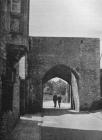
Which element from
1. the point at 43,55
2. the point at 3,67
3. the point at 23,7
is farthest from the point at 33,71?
the point at 3,67

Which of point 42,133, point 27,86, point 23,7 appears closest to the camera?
point 42,133

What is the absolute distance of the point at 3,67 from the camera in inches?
368

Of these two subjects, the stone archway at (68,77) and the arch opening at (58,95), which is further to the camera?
the arch opening at (58,95)

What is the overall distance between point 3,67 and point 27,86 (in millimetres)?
12739

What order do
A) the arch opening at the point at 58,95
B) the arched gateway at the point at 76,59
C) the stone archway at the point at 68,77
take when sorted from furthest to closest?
1. the arch opening at the point at 58,95
2. the stone archway at the point at 68,77
3. the arched gateway at the point at 76,59

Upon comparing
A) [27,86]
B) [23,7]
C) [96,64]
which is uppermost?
[23,7]

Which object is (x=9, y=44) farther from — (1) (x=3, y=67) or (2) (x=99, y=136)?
(2) (x=99, y=136)

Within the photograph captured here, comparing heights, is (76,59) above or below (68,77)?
above

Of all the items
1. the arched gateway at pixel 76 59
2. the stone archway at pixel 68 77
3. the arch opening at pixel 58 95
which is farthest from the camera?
the arch opening at pixel 58 95

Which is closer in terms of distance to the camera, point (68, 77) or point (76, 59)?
point (76, 59)

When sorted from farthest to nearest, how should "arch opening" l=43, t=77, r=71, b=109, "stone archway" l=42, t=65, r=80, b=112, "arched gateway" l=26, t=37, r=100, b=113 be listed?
"arch opening" l=43, t=77, r=71, b=109 → "stone archway" l=42, t=65, r=80, b=112 → "arched gateway" l=26, t=37, r=100, b=113

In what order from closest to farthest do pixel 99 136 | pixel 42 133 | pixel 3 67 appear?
pixel 3 67 < pixel 99 136 < pixel 42 133

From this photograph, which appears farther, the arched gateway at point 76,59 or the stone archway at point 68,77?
the stone archway at point 68,77

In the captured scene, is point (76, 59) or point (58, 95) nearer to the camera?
point (76, 59)
